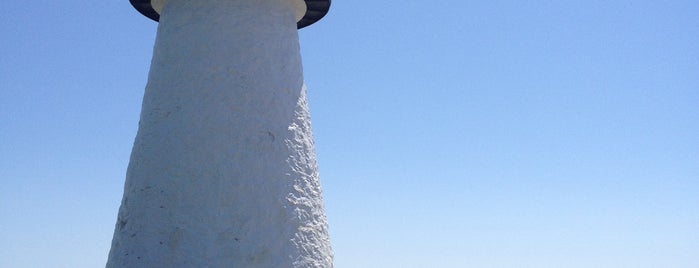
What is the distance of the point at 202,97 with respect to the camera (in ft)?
A: 18.3

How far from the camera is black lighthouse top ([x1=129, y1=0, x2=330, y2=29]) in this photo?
22.1 feet

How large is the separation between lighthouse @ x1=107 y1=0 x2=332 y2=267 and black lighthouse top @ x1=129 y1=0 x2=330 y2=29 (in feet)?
1.81

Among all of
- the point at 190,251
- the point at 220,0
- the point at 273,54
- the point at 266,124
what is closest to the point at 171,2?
the point at 220,0

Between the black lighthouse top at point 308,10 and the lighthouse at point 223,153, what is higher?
the black lighthouse top at point 308,10

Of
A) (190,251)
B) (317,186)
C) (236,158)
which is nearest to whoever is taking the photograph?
(190,251)

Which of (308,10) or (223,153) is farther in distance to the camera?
(308,10)

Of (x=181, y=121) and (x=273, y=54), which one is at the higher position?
(x=273, y=54)

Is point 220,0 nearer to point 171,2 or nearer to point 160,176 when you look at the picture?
point 171,2

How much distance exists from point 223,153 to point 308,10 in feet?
7.64

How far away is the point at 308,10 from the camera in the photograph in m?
6.94

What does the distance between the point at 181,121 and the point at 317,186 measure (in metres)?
1.44

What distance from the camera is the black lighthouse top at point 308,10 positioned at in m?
6.74

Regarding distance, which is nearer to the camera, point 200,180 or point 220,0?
point 200,180

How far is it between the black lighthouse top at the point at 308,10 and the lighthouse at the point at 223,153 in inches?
21.8
